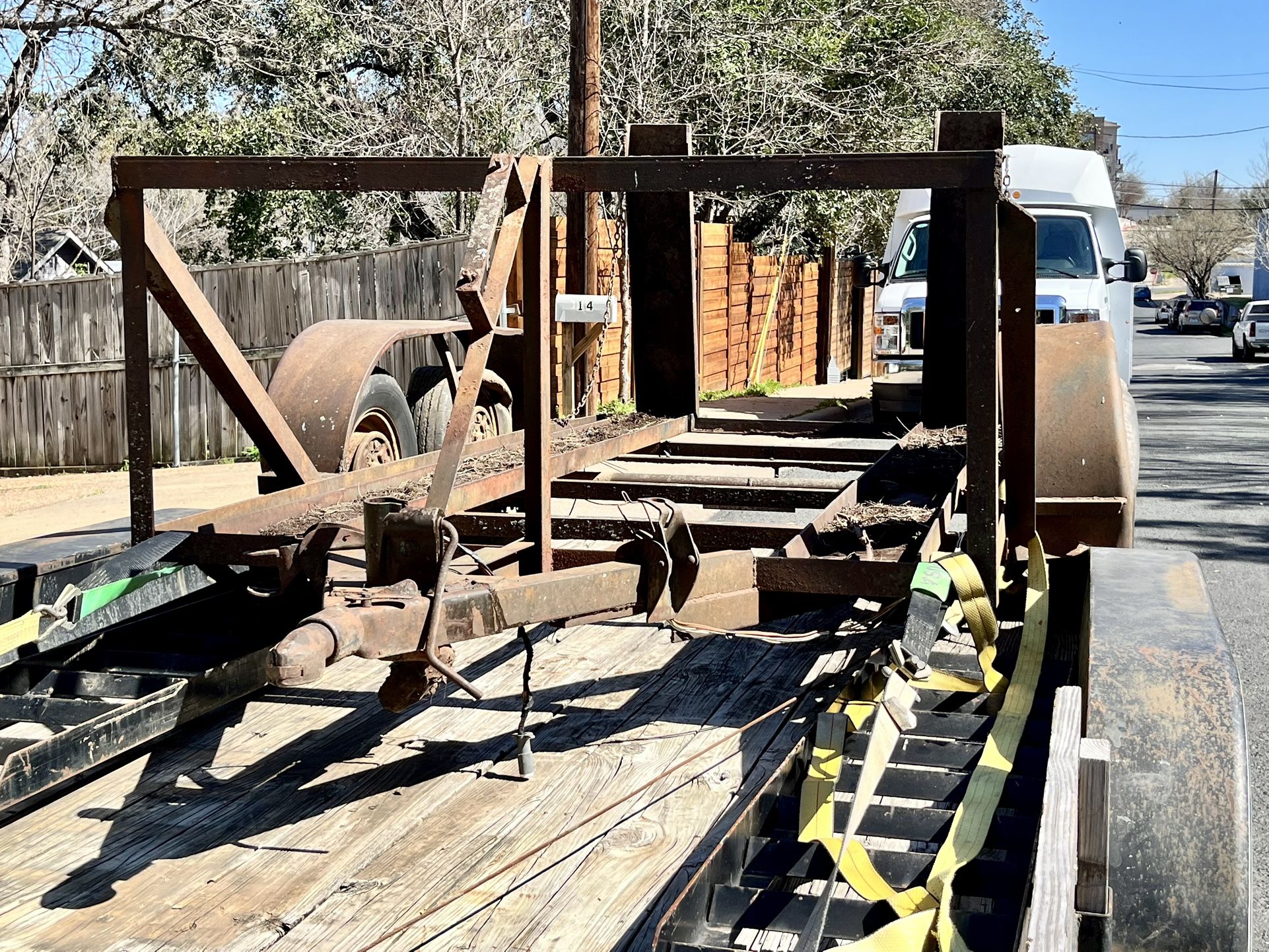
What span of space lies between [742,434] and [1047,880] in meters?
5.45

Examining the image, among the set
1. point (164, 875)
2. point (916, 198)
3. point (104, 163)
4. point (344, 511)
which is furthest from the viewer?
point (104, 163)

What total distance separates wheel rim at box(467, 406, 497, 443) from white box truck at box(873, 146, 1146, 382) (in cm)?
632

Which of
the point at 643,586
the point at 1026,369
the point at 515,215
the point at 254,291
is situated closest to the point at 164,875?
the point at 643,586

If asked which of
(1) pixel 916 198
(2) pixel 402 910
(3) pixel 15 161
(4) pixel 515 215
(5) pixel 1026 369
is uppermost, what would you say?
(3) pixel 15 161

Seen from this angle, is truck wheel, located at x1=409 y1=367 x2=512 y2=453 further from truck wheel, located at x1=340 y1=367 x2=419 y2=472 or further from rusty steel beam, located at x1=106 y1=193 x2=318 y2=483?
rusty steel beam, located at x1=106 y1=193 x2=318 y2=483

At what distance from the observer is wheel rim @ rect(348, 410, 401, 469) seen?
5617 mm

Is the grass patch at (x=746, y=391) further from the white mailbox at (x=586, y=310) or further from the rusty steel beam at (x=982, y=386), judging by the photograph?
the rusty steel beam at (x=982, y=386)

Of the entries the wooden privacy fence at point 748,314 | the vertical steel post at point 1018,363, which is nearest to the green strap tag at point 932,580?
the vertical steel post at point 1018,363

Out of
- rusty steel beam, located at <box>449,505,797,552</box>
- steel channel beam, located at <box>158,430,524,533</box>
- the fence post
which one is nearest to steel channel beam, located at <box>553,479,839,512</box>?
steel channel beam, located at <box>158,430,524,533</box>

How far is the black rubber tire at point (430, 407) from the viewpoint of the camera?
6.70m

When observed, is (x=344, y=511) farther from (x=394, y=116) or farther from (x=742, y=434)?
(x=394, y=116)

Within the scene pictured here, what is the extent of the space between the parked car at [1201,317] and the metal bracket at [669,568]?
205 ft

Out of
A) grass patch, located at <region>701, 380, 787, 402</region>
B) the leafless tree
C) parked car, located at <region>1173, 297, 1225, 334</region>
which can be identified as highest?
the leafless tree

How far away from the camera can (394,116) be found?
18141 millimetres
